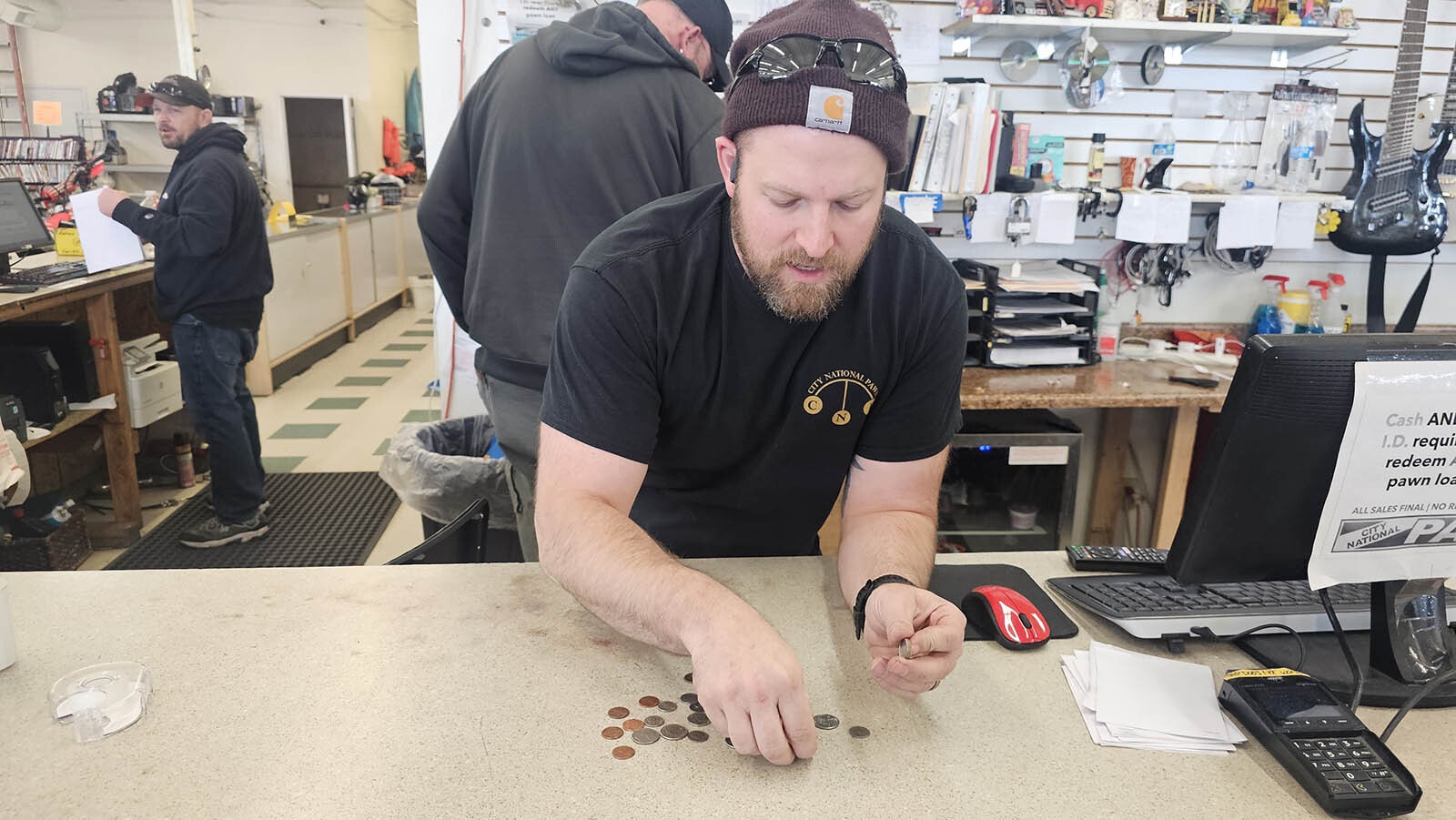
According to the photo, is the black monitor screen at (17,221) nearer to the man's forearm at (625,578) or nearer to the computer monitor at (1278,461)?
the man's forearm at (625,578)

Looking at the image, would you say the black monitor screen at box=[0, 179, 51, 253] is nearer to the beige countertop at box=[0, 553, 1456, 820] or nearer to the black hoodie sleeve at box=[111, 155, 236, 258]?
the black hoodie sleeve at box=[111, 155, 236, 258]

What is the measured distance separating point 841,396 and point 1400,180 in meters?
2.58

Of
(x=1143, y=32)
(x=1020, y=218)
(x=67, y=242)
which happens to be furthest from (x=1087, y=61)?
(x=67, y=242)

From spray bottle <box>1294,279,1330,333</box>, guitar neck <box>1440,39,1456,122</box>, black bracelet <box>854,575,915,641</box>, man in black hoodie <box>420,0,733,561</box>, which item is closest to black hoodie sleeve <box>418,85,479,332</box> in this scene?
man in black hoodie <box>420,0,733,561</box>

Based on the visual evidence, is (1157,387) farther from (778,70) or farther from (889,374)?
(778,70)

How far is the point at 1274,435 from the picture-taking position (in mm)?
963

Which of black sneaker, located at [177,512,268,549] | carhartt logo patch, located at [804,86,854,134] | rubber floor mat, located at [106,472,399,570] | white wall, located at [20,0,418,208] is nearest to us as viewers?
carhartt logo patch, located at [804,86,854,134]

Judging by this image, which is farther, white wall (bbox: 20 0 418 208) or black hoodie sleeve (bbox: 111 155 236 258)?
white wall (bbox: 20 0 418 208)

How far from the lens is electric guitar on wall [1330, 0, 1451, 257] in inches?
112

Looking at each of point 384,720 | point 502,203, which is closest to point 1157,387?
point 502,203

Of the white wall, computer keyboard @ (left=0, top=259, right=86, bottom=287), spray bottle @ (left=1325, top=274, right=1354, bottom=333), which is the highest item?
the white wall

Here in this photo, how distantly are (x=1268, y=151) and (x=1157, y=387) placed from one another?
1.03 metres

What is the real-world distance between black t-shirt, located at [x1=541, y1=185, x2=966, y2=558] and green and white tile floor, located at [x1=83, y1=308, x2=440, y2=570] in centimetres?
222

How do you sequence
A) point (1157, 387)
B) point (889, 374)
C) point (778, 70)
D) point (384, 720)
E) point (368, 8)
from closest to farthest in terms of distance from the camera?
point (384, 720) → point (778, 70) → point (889, 374) → point (1157, 387) → point (368, 8)
